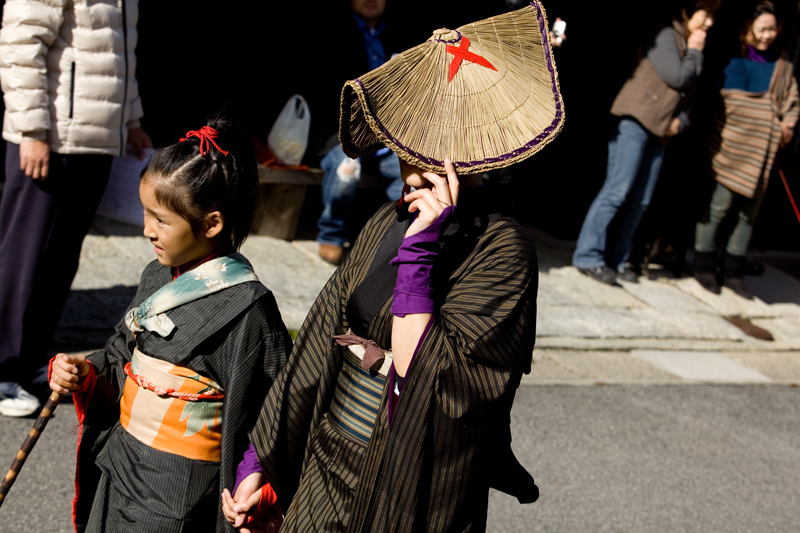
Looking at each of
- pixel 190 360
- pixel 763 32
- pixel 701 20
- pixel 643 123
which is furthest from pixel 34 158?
pixel 763 32

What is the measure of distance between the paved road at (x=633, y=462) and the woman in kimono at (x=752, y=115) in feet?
7.20

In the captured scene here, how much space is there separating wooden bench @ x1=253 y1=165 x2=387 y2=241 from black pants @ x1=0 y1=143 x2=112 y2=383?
2.35 metres

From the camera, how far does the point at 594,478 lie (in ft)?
11.9

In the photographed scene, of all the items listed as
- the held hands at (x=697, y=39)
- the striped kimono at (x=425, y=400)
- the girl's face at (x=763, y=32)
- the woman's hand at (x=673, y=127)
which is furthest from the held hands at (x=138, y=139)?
the girl's face at (x=763, y=32)

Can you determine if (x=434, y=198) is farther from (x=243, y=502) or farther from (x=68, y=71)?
(x=68, y=71)

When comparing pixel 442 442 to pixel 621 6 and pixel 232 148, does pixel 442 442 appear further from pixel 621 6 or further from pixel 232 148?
pixel 621 6

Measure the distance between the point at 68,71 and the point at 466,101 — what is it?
2088 mm

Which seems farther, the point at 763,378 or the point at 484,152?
the point at 763,378

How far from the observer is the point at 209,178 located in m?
1.93

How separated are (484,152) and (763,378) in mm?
4393

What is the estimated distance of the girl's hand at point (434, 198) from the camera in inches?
63.8

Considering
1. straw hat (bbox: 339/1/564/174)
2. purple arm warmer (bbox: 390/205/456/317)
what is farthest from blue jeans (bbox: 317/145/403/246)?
purple arm warmer (bbox: 390/205/456/317)

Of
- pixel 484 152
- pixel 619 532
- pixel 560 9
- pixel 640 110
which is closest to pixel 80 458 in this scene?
pixel 484 152

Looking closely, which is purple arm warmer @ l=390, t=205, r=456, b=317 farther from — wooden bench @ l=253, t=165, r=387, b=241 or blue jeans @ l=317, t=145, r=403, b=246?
wooden bench @ l=253, t=165, r=387, b=241
